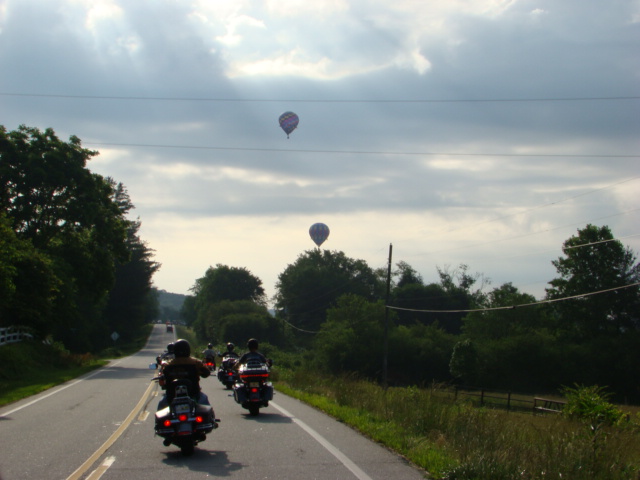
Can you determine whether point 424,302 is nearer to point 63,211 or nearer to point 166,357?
point 63,211

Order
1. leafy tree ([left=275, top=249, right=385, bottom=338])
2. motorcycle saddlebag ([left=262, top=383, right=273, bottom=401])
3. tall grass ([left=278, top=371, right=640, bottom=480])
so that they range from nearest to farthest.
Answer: tall grass ([left=278, top=371, right=640, bottom=480]) < motorcycle saddlebag ([left=262, top=383, right=273, bottom=401]) < leafy tree ([left=275, top=249, right=385, bottom=338])

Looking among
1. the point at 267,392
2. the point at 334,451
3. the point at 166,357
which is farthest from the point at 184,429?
the point at 166,357

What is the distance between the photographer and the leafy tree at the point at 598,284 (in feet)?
224

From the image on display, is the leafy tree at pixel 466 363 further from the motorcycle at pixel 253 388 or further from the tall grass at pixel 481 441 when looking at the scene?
the motorcycle at pixel 253 388

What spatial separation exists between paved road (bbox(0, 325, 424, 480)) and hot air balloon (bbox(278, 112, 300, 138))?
3528 cm

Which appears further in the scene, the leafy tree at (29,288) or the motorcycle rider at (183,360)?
the leafy tree at (29,288)

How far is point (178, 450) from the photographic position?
998 centimetres

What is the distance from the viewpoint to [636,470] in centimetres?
775

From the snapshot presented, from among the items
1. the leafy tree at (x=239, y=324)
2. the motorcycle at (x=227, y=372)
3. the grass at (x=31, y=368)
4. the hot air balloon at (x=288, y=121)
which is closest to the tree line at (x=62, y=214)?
the grass at (x=31, y=368)

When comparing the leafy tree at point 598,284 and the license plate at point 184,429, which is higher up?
the leafy tree at point 598,284

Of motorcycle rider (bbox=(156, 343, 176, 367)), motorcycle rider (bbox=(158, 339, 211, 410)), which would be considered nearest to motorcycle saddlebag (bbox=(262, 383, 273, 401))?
motorcycle rider (bbox=(156, 343, 176, 367))

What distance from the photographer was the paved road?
8.26m

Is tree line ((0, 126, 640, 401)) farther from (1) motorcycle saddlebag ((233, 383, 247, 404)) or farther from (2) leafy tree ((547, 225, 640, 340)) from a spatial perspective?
(1) motorcycle saddlebag ((233, 383, 247, 404))

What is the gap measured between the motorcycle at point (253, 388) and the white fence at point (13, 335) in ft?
71.4
